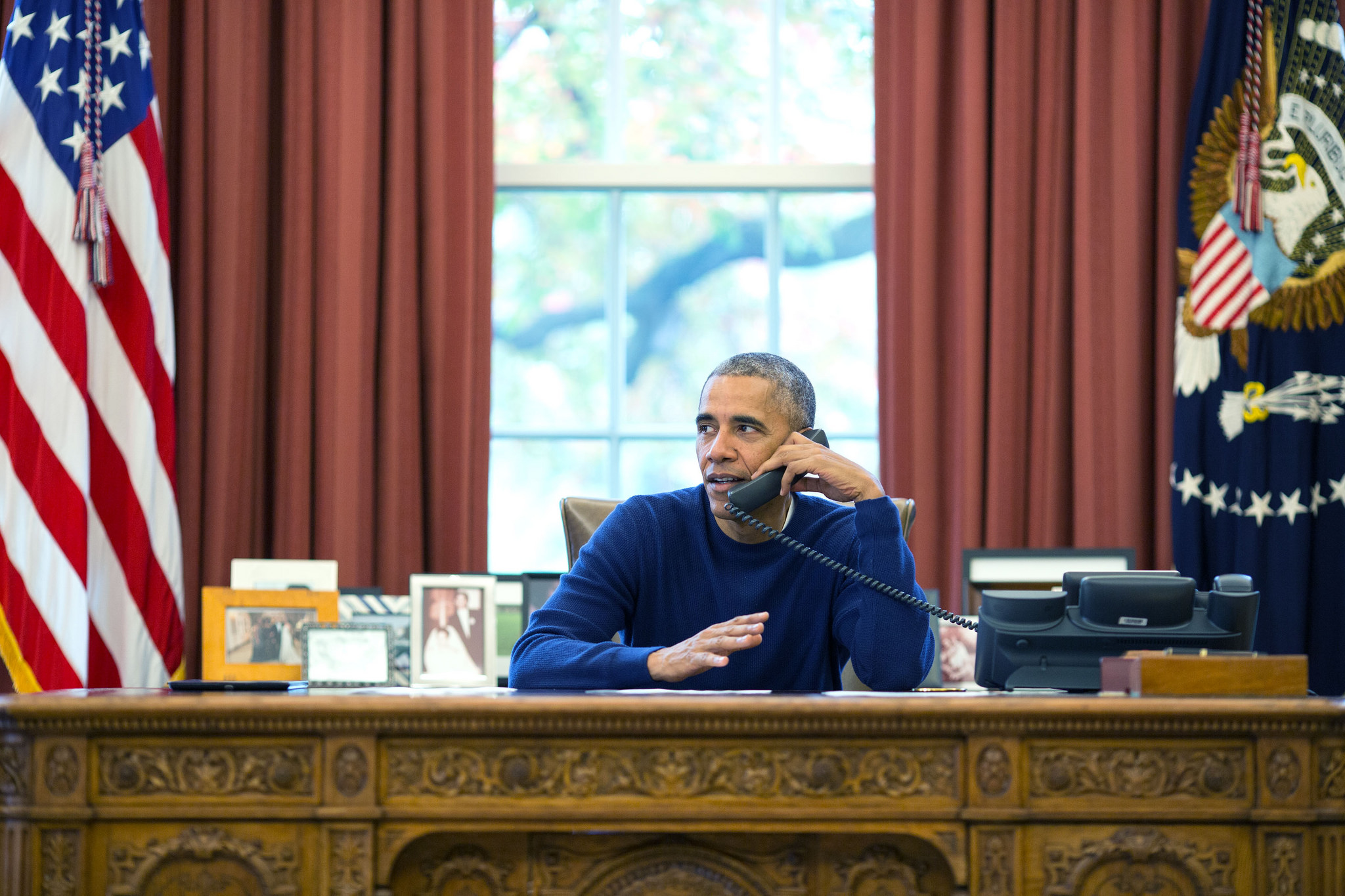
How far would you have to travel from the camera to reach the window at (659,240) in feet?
11.7

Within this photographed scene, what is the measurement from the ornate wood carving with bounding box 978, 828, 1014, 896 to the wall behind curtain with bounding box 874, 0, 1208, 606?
6.03 feet

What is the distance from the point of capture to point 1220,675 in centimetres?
147

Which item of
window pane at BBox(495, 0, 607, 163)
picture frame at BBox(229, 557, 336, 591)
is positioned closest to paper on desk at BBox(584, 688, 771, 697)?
picture frame at BBox(229, 557, 336, 591)

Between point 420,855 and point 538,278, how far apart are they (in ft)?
7.73

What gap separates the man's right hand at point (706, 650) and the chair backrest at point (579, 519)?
72 cm

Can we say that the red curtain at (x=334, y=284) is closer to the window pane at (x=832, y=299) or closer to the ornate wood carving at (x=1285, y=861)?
the window pane at (x=832, y=299)

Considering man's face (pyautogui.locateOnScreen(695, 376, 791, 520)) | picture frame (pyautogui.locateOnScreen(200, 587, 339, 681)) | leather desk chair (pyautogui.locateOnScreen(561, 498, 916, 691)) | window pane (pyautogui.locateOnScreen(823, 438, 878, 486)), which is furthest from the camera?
window pane (pyautogui.locateOnScreen(823, 438, 878, 486))

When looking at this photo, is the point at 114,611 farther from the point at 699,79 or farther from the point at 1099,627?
the point at 1099,627

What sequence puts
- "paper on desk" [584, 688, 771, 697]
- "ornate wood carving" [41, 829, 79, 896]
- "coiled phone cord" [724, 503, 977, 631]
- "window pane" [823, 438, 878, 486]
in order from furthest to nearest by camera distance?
"window pane" [823, 438, 878, 486] < "coiled phone cord" [724, 503, 977, 631] < "paper on desk" [584, 688, 771, 697] < "ornate wood carving" [41, 829, 79, 896]

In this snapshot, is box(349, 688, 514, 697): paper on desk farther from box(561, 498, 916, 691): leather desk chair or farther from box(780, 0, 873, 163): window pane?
box(780, 0, 873, 163): window pane

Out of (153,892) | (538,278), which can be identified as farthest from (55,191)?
(153,892)

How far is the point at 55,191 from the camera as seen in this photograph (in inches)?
112

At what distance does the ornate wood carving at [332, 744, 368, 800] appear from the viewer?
1.40 metres

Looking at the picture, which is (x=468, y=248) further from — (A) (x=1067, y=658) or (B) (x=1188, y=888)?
(B) (x=1188, y=888)
